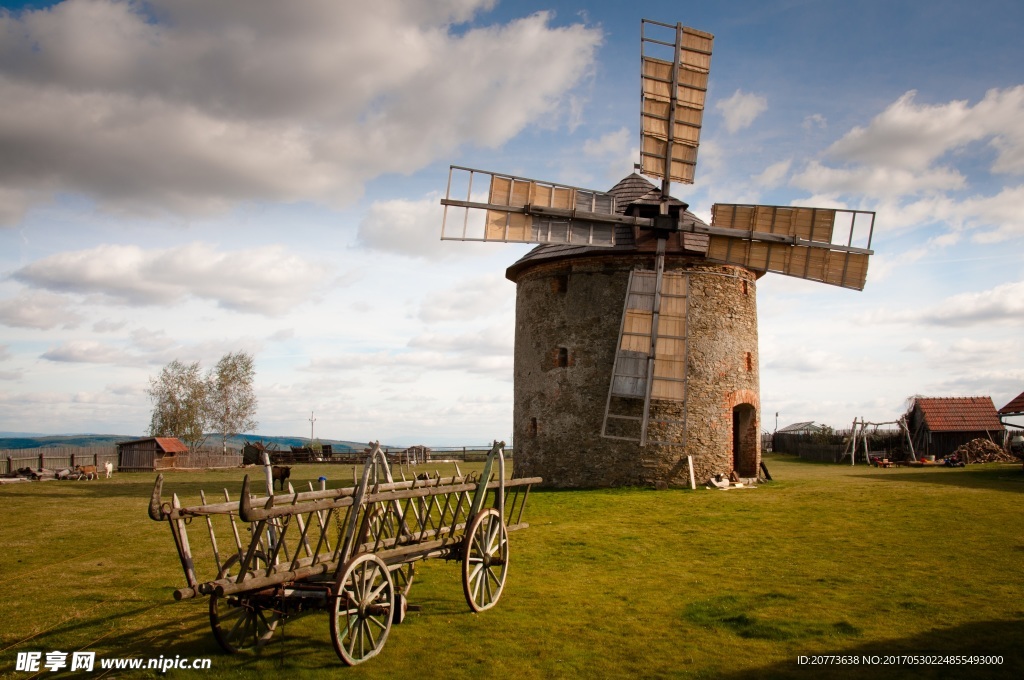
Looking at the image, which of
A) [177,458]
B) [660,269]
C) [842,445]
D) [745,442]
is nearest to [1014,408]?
[842,445]

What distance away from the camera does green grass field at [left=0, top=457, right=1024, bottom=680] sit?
6809 mm

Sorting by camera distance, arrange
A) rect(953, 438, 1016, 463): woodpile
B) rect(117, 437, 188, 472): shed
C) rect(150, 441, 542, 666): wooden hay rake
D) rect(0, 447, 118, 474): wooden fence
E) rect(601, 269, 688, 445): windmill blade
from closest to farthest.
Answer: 1. rect(150, 441, 542, 666): wooden hay rake
2. rect(601, 269, 688, 445): windmill blade
3. rect(953, 438, 1016, 463): woodpile
4. rect(0, 447, 118, 474): wooden fence
5. rect(117, 437, 188, 472): shed

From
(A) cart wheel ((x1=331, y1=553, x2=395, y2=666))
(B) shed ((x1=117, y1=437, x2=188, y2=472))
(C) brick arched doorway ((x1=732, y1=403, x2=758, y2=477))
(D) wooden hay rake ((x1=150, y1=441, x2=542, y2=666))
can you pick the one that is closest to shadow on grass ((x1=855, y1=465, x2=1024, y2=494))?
(C) brick arched doorway ((x1=732, y1=403, x2=758, y2=477))

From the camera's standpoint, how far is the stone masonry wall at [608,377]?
1906 centimetres

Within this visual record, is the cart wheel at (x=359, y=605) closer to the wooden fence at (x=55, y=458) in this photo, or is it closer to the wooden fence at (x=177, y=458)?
the wooden fence at (x=177, y=458)

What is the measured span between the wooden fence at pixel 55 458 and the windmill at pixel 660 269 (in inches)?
905

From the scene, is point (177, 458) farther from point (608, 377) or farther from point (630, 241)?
point (630, 241)

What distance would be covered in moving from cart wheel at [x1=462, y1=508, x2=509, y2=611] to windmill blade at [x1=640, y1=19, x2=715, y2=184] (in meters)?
13.0

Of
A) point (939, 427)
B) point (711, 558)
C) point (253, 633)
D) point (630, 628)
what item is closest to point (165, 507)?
point (253, 633)

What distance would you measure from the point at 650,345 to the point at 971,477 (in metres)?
11.7

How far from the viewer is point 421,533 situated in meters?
7.87

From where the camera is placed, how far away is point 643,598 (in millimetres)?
9078

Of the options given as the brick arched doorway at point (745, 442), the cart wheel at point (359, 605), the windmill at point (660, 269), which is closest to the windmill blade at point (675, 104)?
the windmill at point (660, 269)

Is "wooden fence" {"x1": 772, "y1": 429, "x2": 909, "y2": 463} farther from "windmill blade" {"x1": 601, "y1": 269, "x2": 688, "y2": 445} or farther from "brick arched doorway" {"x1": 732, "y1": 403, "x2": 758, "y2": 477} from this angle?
"windmill blade" {"x1": 601, "y1": 269, "x2": 688, "y2": 445}
